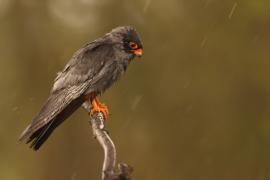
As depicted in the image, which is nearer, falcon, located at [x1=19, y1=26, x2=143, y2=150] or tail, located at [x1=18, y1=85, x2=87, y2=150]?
tail, located at [x1=18, y1=85, x2=87, y2=150]

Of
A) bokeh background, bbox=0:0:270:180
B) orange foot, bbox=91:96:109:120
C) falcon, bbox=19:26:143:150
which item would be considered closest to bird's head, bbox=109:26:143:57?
falcon, bbox=19:26:143:150

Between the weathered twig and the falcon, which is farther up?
the falcon

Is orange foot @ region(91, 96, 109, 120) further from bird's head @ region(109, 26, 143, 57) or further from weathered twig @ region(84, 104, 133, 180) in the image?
weathered twig @ region(84, 104, 133, 180)

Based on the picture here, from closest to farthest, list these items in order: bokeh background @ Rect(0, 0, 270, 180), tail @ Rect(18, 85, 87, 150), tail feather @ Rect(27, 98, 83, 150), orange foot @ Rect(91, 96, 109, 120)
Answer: tail @ Rect(18, 85, 87, 150), tail feather @ Rect(27, 98, 83, 150), orange foot @ Rect(91, 96, 109, 120), bokeh background @ Rect(0, 0, 270, 180)

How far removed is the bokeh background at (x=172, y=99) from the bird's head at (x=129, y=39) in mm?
6440

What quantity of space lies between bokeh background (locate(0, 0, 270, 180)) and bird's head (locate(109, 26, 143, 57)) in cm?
644

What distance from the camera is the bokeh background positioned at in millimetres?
13914

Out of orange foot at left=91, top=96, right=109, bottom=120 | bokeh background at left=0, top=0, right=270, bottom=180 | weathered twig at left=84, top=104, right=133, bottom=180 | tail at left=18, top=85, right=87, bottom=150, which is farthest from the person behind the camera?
bokeh background at left=0, top=0, right=270, bottom=180

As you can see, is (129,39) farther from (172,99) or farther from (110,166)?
(172,99)

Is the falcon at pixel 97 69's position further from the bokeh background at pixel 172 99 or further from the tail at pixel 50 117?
the bokeh background at pixel 172 99

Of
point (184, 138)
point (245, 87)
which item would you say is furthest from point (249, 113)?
point (184, 138)

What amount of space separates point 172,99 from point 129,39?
7.39 metres

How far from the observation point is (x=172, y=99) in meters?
14.8

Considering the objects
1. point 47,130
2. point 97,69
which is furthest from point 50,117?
point 97,69
